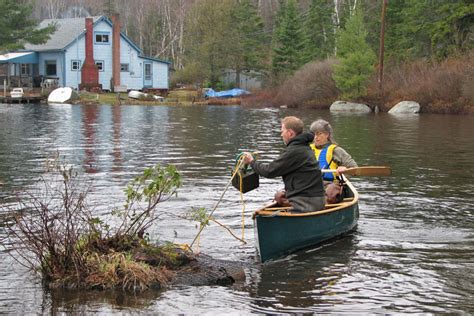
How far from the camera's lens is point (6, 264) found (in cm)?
991

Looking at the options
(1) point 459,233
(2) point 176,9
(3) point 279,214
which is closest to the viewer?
(3) point 279,214

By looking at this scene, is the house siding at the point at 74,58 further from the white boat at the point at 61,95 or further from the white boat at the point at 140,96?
the white boat at the point at 61,95

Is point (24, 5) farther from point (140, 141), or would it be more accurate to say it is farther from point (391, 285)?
point (391, 285)

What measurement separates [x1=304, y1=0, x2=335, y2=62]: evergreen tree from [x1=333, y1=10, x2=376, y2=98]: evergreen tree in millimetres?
17478

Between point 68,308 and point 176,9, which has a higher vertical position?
point 176,9

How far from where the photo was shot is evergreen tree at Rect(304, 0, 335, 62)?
235ft

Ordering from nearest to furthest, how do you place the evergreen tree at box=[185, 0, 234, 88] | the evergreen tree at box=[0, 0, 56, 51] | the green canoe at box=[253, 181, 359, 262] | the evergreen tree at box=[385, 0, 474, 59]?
the green canoe at box=[253, 181, 359, 262] < the evergreen tree at box=[385, 0, 474, 59] < the evergreen tree at box=[0, 0, 56, 51] < the evergreen tree at box=[185, 0, 234, 88]

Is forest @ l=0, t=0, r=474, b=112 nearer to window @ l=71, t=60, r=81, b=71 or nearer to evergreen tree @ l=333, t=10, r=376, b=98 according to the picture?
evergreen tree @ l=333, t=10, r=376, b=98

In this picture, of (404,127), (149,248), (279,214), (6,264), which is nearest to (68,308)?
(149,248)

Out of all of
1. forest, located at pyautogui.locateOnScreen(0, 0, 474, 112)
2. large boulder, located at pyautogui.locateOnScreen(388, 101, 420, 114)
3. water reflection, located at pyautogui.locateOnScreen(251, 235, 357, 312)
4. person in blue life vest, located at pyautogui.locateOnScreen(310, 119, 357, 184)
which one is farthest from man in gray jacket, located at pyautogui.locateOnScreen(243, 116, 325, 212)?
large boulder, located at pyautogui.locateOnScreen(388, 101, 420, 114)

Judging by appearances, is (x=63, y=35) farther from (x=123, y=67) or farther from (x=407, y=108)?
(x=407, y=108)

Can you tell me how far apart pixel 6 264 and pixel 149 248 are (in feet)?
6.93

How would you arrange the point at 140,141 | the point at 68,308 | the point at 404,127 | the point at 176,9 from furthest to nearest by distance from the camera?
the point at 176,9, the point at 404,127, the point at 140,141, the point at 68,308

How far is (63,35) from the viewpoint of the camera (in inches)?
2847
